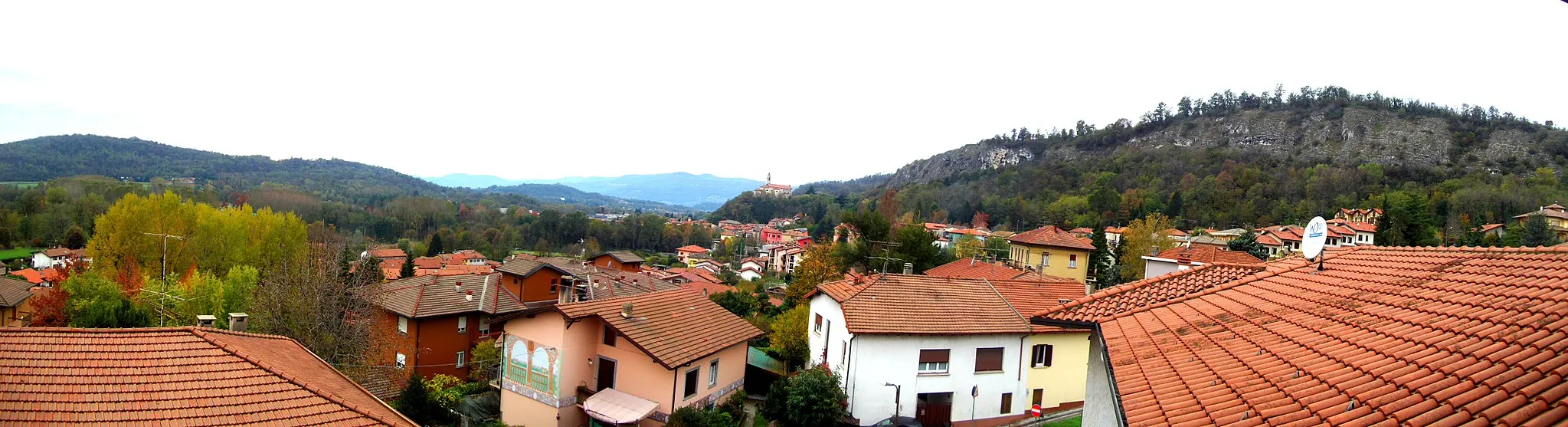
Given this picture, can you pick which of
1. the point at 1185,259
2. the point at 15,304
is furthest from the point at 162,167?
the point at 1185,259

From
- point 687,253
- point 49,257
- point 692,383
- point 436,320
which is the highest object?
point 692,383

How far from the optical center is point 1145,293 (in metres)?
7.80

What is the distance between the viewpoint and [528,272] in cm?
3133

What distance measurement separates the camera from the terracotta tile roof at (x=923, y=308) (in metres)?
18.3

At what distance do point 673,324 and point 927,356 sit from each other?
21.7 ft

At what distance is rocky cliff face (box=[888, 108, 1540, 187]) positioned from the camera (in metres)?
96.8

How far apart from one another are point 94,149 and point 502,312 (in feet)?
631

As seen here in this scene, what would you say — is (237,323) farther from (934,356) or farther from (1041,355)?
(1041,355)

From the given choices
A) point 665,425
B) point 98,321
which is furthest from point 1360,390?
point 98,321

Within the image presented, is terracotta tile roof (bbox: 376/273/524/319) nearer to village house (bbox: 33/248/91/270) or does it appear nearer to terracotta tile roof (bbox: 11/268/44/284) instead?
terracotta tile roof (bbox: 11/268/44/284)

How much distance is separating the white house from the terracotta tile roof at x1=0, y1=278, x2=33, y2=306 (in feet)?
128

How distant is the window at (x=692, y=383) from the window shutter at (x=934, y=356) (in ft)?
19.0

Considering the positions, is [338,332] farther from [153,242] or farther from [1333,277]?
[1333,277]

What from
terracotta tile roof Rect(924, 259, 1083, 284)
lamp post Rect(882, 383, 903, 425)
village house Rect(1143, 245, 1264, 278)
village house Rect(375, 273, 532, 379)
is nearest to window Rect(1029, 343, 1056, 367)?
village house Rect(1143, 245, 1264, 278)
